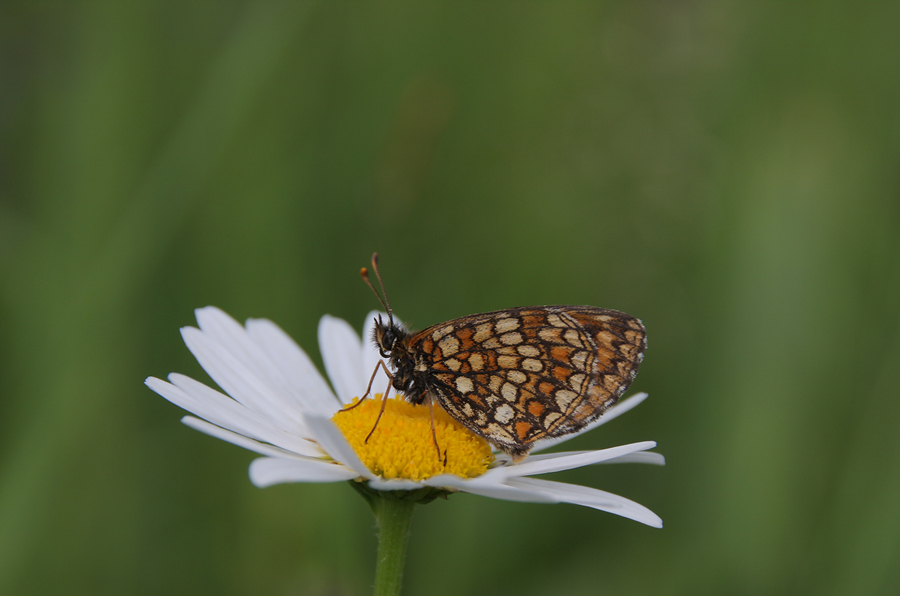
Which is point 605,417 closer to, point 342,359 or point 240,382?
point 342,359

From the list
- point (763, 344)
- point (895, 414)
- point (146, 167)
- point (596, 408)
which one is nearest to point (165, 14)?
point (146, 167)

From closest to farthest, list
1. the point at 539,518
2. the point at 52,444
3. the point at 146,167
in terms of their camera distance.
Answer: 1. the point at 52,444
2. the point at 539,518
3. the point at 146,167

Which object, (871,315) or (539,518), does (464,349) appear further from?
(871,315)

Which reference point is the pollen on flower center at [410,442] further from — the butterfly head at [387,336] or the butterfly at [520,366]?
the butterfly head at [387,336]

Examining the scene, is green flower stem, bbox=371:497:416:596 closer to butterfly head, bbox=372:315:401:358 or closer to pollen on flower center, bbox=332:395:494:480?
pollen on flower center, bbox=332:395:494:480

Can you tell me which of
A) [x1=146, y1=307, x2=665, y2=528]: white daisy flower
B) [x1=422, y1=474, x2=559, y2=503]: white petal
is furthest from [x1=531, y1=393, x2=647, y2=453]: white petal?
[x1=422, y1=474, x2=559, y2=503]: white petal

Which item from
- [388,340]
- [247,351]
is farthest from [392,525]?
[247,351]
